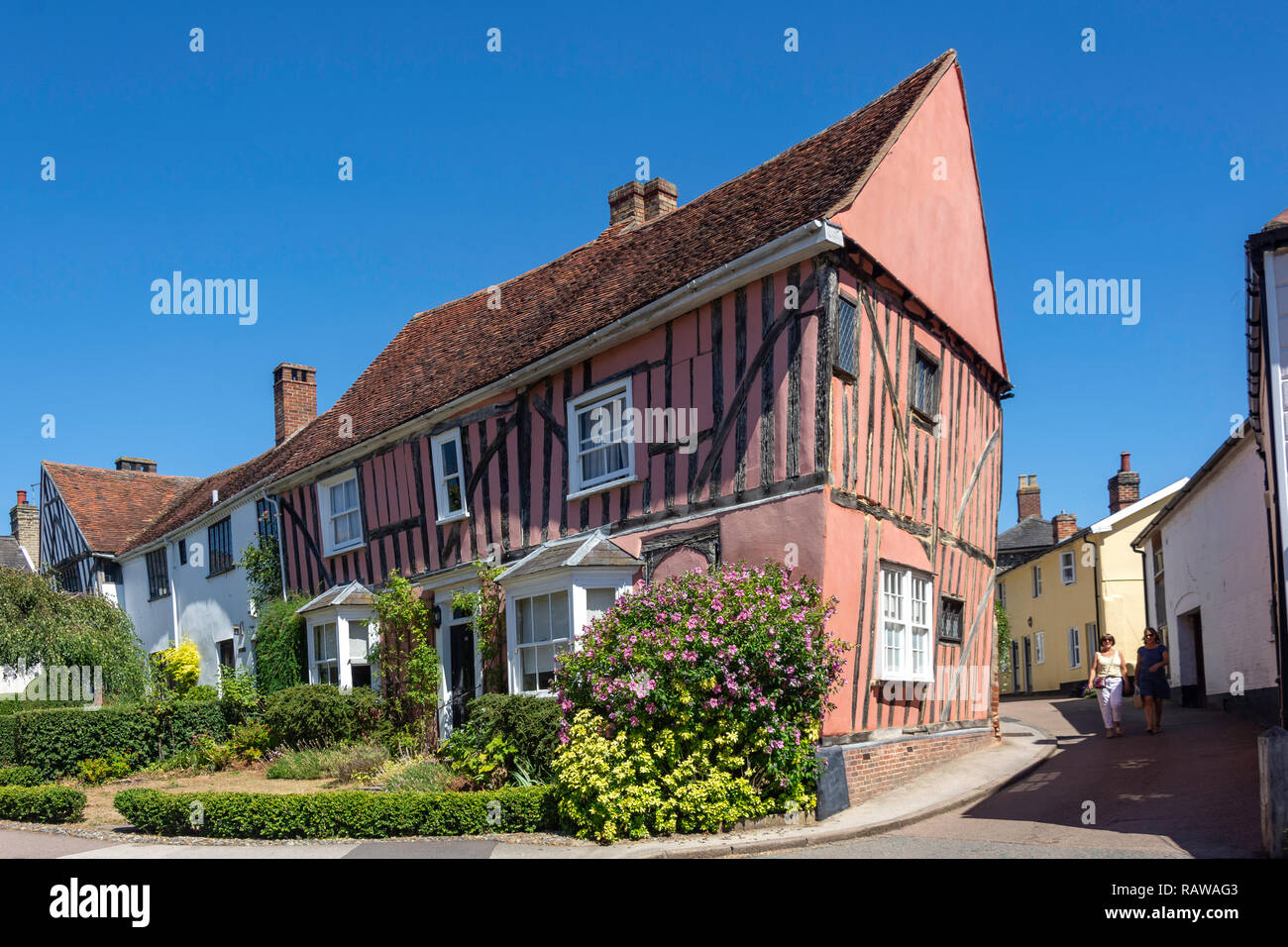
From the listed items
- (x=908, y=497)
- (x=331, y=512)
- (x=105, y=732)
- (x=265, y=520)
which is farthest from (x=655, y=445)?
(x=265, y=520)

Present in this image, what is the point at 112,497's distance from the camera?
34.3 metres

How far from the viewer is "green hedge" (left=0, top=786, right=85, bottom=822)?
Answer: 13.0 meters

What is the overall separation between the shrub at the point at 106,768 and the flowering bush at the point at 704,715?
9.35 metres

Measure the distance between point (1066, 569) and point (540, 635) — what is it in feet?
81.7

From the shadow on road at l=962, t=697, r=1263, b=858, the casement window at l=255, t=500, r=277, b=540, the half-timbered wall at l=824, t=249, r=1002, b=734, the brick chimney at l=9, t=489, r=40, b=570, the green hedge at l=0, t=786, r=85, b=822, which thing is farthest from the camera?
the brick chimney at l=9, t=489, r=40, b=570

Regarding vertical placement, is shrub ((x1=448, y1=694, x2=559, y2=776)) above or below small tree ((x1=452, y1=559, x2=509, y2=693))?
below

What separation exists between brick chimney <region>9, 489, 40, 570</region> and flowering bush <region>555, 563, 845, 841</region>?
1630 inches

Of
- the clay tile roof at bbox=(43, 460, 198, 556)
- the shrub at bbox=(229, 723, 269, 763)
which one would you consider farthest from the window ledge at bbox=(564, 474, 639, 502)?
the clay tile roof at bbox=(43, 460, 198, 556)

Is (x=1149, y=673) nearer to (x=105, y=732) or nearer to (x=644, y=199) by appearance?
(x=644, y=199)

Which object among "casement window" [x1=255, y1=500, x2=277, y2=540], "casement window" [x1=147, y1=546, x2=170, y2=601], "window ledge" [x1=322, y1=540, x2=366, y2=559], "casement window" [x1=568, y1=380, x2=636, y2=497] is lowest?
"casement window" [x1=147, y1=546, x2=170, y2=601]

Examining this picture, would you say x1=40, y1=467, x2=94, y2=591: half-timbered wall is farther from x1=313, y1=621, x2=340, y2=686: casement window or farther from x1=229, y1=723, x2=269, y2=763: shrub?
x1=229, y1=723, x2=269, y2=763: shrub

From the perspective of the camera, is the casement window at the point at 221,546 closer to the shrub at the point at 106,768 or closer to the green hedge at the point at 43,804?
the shrub at the point at 106,768
